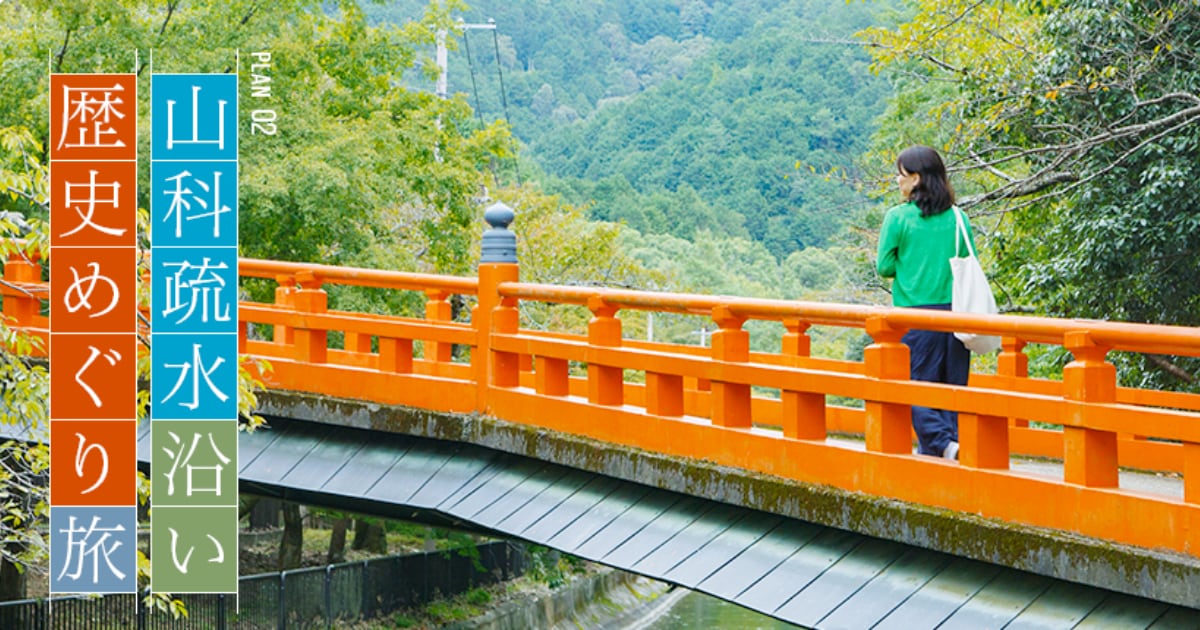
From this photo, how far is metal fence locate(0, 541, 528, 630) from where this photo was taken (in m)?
14.3

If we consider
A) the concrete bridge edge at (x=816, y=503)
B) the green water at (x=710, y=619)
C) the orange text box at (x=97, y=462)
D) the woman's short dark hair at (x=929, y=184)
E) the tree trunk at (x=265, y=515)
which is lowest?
the green water at (x=710, y=619)

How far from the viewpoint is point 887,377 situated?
5840mm

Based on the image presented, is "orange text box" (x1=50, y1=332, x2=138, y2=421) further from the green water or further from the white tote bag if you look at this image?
the green water

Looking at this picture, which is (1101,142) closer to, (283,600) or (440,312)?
(440,312)

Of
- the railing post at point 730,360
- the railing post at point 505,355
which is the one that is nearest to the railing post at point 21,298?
the railing post at point 505,355

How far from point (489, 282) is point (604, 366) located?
1009 mm

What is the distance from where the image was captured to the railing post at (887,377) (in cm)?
583

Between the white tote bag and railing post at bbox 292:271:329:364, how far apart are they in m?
4.08

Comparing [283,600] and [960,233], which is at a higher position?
[960,233]

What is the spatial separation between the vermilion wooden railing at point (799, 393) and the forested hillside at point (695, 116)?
44.3 m

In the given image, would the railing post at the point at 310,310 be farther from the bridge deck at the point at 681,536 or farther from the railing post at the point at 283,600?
the railing post at the point at 283,600

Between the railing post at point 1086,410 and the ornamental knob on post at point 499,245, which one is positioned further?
the ornamental knob on post at point 499,245

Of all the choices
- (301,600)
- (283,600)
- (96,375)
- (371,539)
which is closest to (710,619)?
(371,539)

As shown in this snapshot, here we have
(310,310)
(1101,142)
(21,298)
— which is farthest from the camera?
(21,298)
